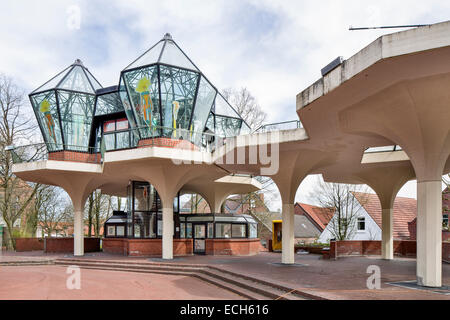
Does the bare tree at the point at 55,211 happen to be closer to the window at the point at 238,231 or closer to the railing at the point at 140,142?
the railing at the point at 140,142

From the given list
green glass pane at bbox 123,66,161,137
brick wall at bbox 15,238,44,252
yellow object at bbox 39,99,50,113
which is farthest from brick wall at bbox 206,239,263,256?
brick wall at bbox 15,238,44,252

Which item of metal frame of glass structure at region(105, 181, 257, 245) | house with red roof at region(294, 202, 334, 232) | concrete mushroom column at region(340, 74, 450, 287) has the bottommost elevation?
house with red roof at region(294, 202, 334, 232)

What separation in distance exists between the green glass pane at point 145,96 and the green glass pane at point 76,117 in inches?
191

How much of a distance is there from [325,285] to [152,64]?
44.7 feet

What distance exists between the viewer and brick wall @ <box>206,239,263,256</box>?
23656mm

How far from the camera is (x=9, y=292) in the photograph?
1193cm

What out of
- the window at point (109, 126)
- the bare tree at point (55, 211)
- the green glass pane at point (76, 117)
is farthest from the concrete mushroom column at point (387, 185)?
the bare tree at point (55, 211)

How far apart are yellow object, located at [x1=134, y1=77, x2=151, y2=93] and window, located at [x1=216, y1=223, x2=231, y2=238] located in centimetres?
959

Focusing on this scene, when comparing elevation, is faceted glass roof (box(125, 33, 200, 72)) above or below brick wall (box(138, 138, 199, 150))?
above

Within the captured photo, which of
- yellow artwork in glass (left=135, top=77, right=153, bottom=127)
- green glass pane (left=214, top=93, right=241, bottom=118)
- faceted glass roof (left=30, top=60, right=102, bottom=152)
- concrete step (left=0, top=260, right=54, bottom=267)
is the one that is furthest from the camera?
green glass pane (left=214, top=93, right=241, bottom=118)

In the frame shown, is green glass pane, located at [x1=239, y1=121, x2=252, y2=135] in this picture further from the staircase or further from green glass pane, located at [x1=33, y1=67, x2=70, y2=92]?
the staircase

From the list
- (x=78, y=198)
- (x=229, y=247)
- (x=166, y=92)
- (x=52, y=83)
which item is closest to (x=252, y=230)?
(x=229, y=247)

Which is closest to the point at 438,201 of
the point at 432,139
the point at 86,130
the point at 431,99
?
the point at 432,139

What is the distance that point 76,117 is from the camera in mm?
24438
